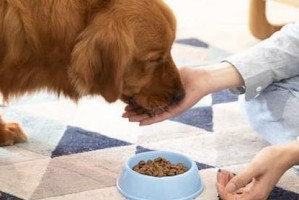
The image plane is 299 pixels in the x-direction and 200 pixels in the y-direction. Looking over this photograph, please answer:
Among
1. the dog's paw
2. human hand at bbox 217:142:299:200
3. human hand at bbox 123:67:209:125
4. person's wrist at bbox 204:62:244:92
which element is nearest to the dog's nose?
human hand at bbox 123:67:209:125

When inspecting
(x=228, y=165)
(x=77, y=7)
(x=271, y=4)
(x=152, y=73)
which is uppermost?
(x=77, y=7)

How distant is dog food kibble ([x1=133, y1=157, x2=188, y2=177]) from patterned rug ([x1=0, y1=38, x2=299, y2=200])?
3.3 inches

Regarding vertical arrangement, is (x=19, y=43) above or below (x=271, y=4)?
above

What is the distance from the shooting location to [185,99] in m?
1.54

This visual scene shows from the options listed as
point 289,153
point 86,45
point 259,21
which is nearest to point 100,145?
point 86,45

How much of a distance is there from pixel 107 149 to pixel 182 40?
1186 millimetres

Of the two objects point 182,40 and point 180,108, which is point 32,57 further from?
point 182,40

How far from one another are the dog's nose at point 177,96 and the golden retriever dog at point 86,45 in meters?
0.07

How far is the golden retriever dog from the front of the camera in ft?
4.26

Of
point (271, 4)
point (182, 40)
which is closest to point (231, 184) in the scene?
point (182, 40)

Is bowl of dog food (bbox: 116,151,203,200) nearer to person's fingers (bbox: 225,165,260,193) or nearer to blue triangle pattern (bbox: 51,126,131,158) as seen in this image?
person's fingers (bbox: 225,165,260,193)

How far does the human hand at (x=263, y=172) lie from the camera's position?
1295 mm

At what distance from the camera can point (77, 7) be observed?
132 cm

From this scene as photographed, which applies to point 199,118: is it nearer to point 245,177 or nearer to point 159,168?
point 159,168
